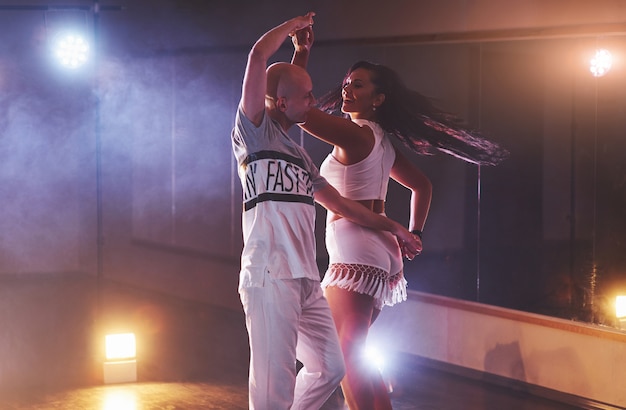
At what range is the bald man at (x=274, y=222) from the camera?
281 cm

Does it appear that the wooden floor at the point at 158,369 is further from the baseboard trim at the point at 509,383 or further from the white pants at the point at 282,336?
the white pants at the point at 282,336

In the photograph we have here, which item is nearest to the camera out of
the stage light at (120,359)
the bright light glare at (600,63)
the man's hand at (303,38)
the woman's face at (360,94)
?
the man's hand at (303,38)

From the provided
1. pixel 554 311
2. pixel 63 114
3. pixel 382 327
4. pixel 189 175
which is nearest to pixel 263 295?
pixel 554 311

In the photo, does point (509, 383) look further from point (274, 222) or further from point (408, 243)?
point (274, 222)

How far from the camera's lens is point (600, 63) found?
4621 millimetres

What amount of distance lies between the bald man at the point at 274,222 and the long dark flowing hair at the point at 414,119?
0.66 meters

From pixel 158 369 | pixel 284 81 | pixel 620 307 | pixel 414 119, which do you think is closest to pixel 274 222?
pixel 284 81

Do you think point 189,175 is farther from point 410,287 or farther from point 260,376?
point 260,376

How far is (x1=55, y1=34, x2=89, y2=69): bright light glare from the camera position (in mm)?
8391

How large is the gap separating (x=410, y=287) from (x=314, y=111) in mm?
2803

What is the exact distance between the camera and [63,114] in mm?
9188

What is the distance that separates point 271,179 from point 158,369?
113 inches

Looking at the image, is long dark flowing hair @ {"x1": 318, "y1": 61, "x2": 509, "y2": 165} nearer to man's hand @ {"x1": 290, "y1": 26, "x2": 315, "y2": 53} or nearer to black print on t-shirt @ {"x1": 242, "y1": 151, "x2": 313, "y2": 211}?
man's hand @ {"x1": 290, "y1": 26, "x2": 315, "y2": 53}

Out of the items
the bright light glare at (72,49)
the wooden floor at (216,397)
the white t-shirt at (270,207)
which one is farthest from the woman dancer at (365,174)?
the bright light glare at (72,49)
